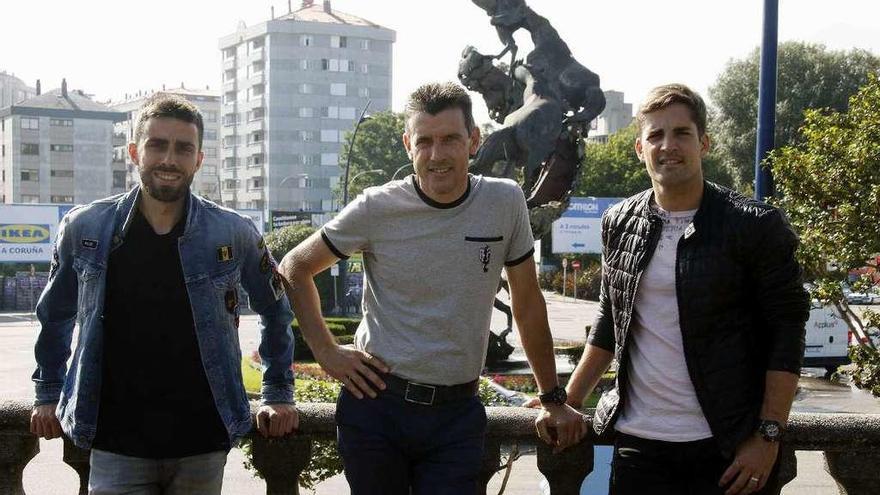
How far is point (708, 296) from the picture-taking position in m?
3.23

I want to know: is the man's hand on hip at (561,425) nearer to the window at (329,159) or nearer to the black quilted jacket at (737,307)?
the black quilted jacket at (737,307)

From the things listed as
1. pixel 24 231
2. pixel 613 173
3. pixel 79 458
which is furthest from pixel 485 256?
pixel 613 173

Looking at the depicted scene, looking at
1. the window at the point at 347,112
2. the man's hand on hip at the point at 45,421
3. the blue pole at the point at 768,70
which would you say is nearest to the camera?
the man's hand on hip at the point at 45,421

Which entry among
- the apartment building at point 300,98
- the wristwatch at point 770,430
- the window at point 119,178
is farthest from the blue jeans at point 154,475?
the window at point 119,178

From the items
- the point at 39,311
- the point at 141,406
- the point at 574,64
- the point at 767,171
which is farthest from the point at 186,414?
the point at 574,64

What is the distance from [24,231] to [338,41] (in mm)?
84288

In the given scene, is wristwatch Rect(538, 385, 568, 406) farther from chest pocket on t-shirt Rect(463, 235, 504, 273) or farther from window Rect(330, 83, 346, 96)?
window Rect(330, 83, 346, 96)

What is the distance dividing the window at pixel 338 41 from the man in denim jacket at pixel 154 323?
123435 mm

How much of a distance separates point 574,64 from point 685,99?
488 inches

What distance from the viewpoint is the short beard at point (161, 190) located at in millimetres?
3527

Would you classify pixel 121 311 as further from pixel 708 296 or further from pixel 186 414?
pixel 708 296

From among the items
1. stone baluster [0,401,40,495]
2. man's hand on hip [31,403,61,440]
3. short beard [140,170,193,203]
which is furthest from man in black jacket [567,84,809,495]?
stone baluster [0,401,40,495]

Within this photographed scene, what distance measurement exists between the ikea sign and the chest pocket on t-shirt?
44.1m

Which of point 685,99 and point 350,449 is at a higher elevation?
point 685,99
